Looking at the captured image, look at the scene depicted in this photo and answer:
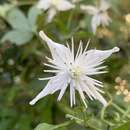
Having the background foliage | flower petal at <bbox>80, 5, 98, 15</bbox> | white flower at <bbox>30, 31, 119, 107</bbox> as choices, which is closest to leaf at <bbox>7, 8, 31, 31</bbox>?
the background foliage

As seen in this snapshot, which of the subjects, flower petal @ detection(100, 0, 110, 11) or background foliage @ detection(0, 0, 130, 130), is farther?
flower petal @ detection(100, 0, 110, 11)

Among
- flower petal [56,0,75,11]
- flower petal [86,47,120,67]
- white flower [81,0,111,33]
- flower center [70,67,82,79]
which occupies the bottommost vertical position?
flower center [70,67,82,79]

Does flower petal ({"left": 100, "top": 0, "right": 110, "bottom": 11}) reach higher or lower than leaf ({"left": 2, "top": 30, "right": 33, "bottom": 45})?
higher

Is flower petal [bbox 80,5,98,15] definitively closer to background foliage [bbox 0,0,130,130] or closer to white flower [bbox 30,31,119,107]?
background foliage [bbox 0,0,130,130]

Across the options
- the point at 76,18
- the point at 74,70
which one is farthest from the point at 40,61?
the point at 74,70

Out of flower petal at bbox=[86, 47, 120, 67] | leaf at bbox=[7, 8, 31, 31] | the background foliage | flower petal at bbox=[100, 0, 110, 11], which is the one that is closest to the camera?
flower petal at bbox=[86, 47, 120, 67]

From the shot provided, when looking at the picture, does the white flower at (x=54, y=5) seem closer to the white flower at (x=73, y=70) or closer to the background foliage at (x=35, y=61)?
the background foliage at (x=35, y=61)
